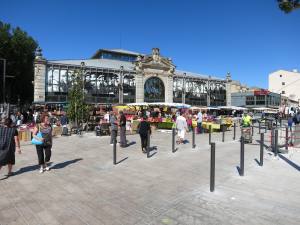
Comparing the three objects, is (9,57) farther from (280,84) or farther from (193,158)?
(280,84)

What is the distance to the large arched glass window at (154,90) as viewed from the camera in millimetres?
39469

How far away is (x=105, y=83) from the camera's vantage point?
35094 millimetres

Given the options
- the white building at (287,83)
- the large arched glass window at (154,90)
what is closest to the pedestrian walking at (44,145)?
the large arched glass window at (154,90)

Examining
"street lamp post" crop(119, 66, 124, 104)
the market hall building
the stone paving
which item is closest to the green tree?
the stone paving

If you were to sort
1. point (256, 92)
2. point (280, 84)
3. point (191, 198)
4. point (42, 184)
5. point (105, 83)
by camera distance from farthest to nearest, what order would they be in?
1. point (280, 84)
2. point (256, 92)
3. point (105, 83)
4. point (42, 184)
5. point (191, 198)

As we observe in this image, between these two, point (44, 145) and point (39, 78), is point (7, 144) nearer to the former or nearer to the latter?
point (44, 145)

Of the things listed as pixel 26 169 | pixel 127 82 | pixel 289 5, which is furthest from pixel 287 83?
pixel 26 169

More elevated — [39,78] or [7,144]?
[39,78]

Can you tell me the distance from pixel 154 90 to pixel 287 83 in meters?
48.6

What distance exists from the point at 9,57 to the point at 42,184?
36.2m

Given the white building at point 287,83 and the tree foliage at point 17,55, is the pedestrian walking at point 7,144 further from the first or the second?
the white building at point 287,83

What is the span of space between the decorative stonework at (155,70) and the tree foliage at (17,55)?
53.9 feet

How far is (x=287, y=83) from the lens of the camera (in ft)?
235

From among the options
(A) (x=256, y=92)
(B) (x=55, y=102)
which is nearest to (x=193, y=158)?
(B) (x=55, y=102)
